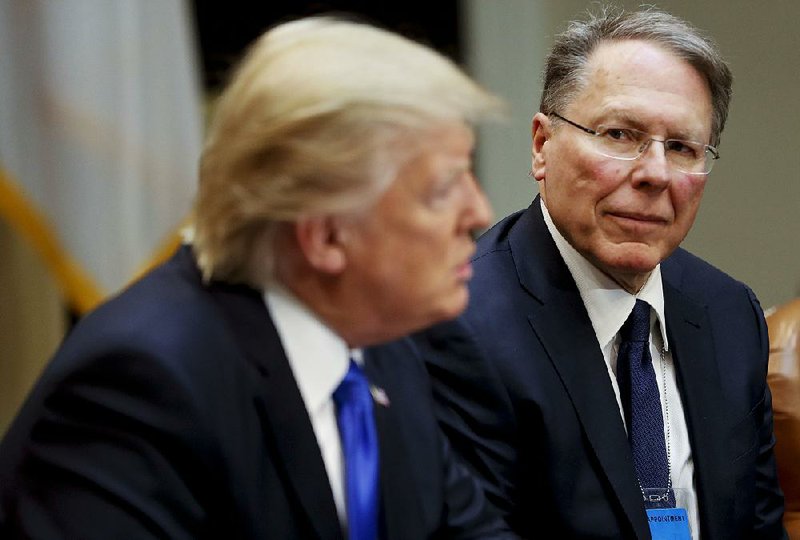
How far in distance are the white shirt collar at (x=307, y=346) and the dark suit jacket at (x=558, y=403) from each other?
534mm

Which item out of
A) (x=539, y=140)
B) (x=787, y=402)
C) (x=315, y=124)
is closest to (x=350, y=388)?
(x=315, y=124)

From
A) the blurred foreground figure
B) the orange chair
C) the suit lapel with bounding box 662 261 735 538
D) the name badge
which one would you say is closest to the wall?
the orange chair

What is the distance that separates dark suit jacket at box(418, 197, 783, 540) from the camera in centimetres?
195

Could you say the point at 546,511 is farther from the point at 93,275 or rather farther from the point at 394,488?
the point at 93,275

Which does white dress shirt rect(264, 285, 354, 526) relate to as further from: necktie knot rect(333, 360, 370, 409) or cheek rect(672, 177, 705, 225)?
cheek rect(672, 177, 705, 225)

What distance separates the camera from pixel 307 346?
4.56 feet

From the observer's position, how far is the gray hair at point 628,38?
2.07 meters

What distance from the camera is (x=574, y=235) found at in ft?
6.77

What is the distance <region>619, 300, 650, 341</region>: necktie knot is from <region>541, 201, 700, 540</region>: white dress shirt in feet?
0.05

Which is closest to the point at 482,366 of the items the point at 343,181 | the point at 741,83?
the point at 343,181

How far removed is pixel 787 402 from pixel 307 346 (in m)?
1.47

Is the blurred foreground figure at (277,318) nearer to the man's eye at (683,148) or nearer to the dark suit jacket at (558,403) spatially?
the dark suit jacket at (558,403)

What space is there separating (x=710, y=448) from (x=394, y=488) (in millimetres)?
875

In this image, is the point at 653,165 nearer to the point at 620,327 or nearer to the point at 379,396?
the point at 620,327
